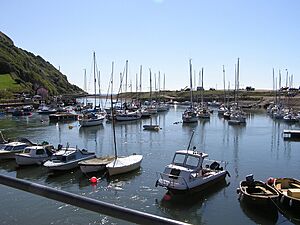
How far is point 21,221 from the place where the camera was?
1744 centimetres

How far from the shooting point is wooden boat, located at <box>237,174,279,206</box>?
61.1 feet

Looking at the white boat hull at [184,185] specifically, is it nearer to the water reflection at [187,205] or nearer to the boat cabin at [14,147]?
the water reflection at [187,205]

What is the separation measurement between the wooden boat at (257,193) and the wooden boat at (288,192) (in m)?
0.44

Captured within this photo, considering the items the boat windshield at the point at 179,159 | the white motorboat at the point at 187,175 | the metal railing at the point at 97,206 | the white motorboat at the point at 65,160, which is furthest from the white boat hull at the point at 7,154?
the metal railing at the point at 97,206

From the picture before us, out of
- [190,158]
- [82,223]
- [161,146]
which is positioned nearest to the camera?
[82,223]

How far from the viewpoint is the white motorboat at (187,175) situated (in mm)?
21172

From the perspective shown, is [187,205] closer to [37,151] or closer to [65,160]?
[65,160]

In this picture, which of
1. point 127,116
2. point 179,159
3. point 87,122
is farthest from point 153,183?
point 127,116

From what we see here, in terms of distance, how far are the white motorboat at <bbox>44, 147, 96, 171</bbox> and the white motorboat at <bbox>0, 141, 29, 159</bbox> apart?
5.52 metres

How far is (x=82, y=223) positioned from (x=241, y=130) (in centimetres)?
4786

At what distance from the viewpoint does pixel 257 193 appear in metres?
19.8

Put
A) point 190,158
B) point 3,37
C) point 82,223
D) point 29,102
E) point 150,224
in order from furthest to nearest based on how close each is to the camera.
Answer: point 3,37, point 29,102, point 190,158, point 82,223, point 150,224

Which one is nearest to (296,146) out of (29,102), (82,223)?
(82,223)

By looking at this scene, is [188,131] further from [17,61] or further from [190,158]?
[17,61]
